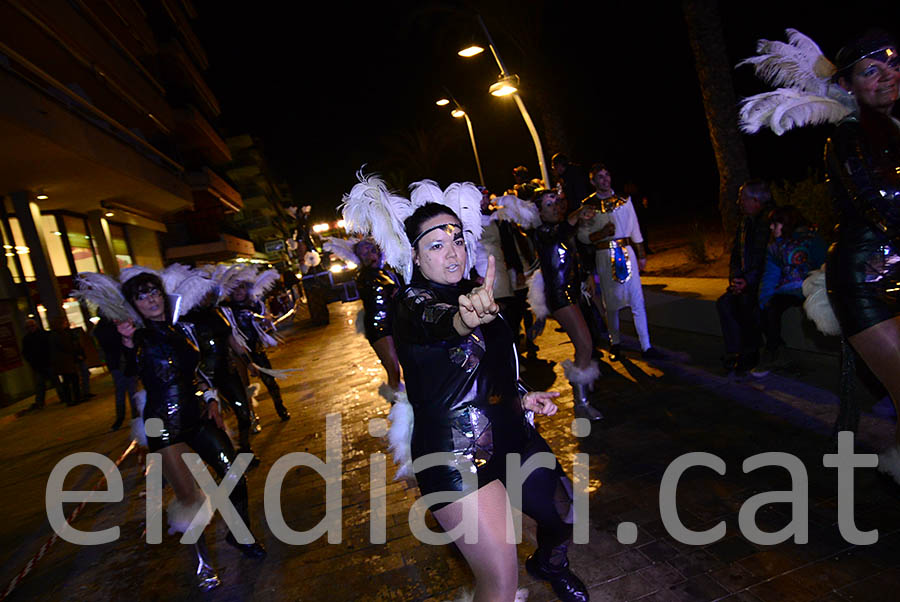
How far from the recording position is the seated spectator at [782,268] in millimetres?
5172

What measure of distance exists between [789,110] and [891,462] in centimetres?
218

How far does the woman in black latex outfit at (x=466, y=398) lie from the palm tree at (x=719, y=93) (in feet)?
33.9

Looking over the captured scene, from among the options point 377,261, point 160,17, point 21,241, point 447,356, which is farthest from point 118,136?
point 447,356

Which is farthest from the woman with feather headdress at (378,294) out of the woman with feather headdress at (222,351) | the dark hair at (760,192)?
the dark hair at (760,192)

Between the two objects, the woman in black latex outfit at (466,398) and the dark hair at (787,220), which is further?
the dark hair at (787,220)

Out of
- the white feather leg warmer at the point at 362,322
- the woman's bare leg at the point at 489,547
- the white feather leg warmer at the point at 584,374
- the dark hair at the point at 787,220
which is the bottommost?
the white feather leg warmer at the point at 584,374

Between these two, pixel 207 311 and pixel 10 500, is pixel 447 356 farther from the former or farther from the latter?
pixel 10 500

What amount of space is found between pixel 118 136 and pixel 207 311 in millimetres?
13516

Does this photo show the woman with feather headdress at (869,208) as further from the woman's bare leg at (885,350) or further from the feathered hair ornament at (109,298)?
the feathered hair ornament at (109,298)

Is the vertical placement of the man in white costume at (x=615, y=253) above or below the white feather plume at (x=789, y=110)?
below

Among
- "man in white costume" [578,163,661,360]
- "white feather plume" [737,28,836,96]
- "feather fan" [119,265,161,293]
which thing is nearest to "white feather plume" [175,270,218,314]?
"feather fan" [119,265,161,293]

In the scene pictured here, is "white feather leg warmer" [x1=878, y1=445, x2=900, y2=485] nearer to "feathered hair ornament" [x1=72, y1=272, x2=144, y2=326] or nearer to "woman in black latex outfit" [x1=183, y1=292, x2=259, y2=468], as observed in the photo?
"feathered hair ornament" [x1=72, y1=272, x2=144, y2=326]

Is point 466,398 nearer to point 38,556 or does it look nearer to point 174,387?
point 174,387

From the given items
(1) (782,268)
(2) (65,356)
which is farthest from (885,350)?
(2) (65,356)
